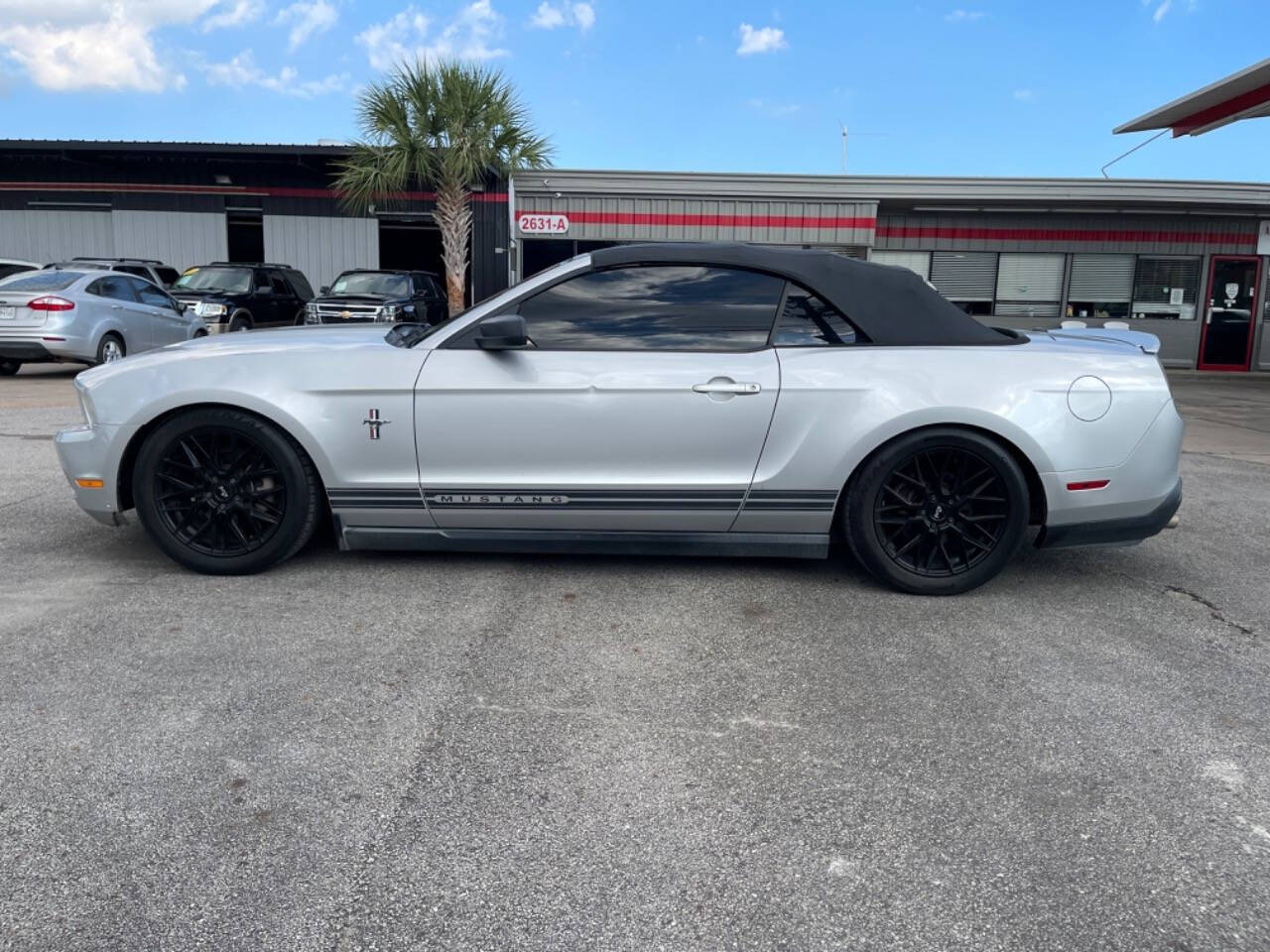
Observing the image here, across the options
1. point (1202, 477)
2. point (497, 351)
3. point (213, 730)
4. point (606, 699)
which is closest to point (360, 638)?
point (213, 730)

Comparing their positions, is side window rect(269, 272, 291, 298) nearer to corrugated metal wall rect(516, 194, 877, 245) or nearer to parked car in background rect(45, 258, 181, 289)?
parked car in background rect(45, 258, 181, 289)

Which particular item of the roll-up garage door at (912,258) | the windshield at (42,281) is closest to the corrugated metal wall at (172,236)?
the windshield at (42,281)

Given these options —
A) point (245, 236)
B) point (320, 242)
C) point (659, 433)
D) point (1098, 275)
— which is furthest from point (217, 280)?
point (1098, 275)

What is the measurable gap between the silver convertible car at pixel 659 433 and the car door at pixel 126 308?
10.2m

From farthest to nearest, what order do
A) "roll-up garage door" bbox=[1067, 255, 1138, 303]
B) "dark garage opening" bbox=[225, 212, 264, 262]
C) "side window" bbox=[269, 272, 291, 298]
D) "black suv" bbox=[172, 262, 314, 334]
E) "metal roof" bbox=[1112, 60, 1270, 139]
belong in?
1. "dark garage opening" bbox=[225, 212, 264, 262]
2. "roll-up garage door" bbox=[1067, 255, 1138, 303]
3. "side window" bbox=[269, 272, 291, 298]
4. "black suv" bbox=[172, 262, 314, 334]
5. "metal roof" bbox=[1112, 60, 1270, 139]

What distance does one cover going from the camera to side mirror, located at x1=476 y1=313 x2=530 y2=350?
4250mm

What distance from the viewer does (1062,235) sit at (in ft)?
66.6

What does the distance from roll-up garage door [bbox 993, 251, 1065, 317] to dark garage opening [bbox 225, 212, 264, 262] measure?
16440 mm

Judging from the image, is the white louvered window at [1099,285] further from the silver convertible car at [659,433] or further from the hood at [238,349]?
the hood at [238,349]

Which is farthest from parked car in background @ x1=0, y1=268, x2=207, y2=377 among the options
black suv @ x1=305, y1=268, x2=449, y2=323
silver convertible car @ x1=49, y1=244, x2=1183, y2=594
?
silver convertible car @ x1=49, y1=244, x2=1183, y2=594

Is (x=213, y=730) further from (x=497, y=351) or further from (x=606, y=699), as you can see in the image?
(x=497, y=351)

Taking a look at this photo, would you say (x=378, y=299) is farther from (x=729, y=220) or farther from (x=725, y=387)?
(x=725, y=387)

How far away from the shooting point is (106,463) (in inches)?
177

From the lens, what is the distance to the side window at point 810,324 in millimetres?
4488
